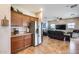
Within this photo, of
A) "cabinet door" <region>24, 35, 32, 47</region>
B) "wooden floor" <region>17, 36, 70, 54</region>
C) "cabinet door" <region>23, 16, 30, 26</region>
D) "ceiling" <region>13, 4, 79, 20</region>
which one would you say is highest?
"ceiling" <region>13, 4, 79, 20</region>

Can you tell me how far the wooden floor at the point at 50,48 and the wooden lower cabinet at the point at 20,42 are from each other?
93 millimetres

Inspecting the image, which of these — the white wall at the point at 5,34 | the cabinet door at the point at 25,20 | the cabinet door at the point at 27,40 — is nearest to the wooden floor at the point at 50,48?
the cabinet door at the point at 27,40

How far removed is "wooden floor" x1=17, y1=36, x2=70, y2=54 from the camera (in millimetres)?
2014

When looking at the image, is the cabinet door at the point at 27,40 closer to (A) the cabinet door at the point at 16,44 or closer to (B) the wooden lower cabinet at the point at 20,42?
(B) the wooden lower cabinet at the point at 20,42

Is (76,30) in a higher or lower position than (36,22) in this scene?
lower

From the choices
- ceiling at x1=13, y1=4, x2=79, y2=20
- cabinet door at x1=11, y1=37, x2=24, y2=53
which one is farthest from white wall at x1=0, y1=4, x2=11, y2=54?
ceiling at x1=13, y1=4, x2=79, y2=20

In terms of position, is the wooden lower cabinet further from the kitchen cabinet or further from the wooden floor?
the kitchen cabinet

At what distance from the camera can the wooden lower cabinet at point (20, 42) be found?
2.00m

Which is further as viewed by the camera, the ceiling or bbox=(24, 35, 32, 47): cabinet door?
bbox=(24, 35, 32, 47): cabinet door

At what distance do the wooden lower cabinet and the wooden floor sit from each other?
0.30ft

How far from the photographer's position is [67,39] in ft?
6.75

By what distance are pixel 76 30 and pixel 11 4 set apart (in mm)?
1433
